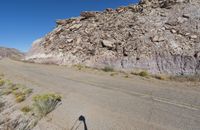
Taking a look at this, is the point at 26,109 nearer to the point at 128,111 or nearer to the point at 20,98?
the point at 20,98

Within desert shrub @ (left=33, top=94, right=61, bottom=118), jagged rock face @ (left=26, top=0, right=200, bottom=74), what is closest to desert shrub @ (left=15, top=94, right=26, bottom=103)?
desert shrub @ (left=33, top=94, right=61, bottom=118)

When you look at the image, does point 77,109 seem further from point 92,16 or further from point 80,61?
point 92,16

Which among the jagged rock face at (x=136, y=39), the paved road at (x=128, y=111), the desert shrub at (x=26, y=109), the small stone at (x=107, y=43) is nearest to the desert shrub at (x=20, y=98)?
the desert shrub at (x=26, y=109)

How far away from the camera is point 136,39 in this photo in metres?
24.2

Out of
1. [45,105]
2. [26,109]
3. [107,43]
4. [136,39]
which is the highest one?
[136,39]

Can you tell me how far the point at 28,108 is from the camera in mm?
8375

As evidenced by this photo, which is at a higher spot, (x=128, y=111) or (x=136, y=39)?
(x=136, y=39)

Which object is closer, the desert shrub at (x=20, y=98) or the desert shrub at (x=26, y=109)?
the desert shrub at (x=26, y=109)

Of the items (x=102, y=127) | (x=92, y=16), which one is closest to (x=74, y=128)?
(x=102, y=127)

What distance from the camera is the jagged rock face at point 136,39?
19.5 m

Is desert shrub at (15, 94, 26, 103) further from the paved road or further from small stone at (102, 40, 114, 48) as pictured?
small stone at (102, 40, 114, 48)

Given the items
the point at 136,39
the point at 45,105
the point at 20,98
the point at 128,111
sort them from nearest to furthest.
→ 1. the point at 128,111
2. the point at 45,105
3. the point at 20,98
4. the point at 136,39

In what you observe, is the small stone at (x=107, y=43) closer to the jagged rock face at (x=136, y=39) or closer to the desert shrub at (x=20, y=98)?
the jagged rock face at (x=136, y=39)

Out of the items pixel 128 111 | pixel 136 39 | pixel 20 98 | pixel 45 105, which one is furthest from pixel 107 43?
pixel 128 111
